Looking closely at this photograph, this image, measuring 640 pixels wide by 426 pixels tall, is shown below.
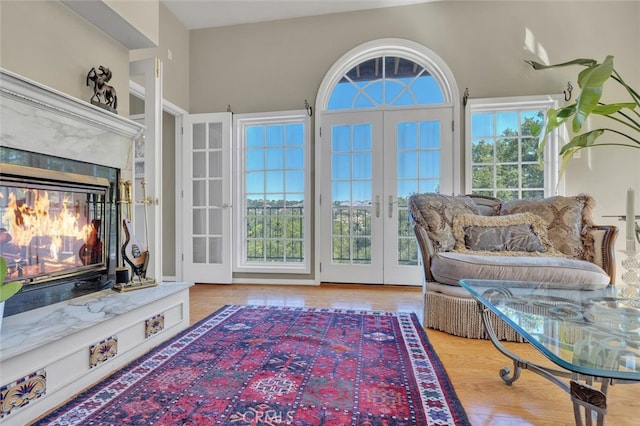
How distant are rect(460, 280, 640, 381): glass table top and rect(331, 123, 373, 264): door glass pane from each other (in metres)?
2.07

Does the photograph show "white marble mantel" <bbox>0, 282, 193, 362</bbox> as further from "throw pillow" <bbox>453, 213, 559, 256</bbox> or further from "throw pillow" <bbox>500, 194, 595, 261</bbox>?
"throw pillow" <bbox>500, 194, 595, 261</bbox>

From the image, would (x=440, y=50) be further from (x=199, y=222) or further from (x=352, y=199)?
(x=199, y=222)

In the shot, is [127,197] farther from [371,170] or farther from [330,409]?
[371,170]

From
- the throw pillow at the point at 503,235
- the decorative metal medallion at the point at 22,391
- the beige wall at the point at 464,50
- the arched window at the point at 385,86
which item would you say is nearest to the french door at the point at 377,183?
the arched window at the point at 385,86

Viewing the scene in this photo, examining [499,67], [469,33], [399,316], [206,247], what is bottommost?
[399,316]

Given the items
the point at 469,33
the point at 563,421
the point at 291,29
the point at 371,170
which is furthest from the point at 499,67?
the point at 563,421

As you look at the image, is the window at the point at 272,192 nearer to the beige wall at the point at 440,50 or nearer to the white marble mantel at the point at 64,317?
the beige wall at the point at 440,50

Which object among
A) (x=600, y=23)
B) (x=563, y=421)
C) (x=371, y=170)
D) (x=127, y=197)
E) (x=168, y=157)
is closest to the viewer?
(x=563, y=421)

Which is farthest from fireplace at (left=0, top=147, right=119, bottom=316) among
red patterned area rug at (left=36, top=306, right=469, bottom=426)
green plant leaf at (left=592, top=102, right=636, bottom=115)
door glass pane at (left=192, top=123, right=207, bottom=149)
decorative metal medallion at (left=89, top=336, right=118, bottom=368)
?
green plant leaf at (left=592, top=102, right=636, bottom=115)

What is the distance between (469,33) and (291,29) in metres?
2.00

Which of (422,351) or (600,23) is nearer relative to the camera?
(422,351)

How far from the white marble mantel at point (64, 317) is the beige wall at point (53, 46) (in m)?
1.25

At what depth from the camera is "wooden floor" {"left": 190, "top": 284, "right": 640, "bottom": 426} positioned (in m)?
1.24

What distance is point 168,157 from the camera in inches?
155
